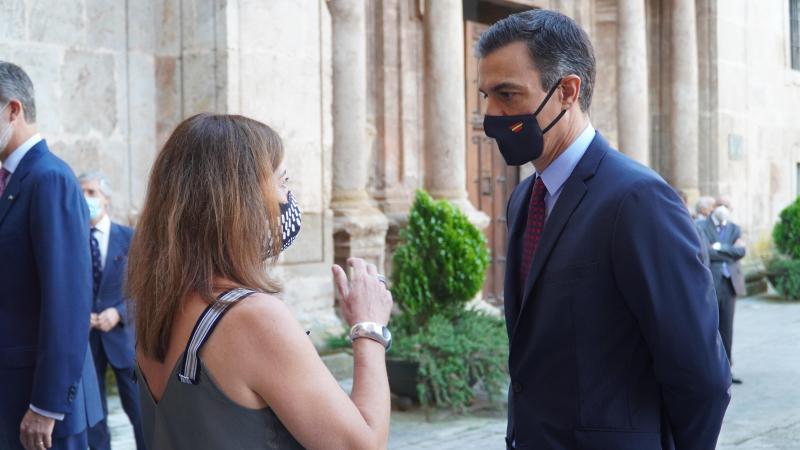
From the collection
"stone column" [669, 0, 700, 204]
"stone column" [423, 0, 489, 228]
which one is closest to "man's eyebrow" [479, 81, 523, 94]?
"stone column" [423, 0, 489, 228]

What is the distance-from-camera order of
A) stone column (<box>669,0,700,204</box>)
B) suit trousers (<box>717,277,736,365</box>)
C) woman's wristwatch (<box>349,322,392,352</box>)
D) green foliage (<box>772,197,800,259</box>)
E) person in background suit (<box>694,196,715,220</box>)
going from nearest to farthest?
woman's wristwatch (<box>349,322,392,352</box>) < suit trousers (<box>717,277,736,365</box>) < person in background suit (<box>694,196,715,220</box>) < stone column (<box>669,0,700,204</box>) < green foliage (<box>772,197,800,259</box>)

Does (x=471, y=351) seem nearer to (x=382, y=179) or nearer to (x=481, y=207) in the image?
(x=382, y=179)

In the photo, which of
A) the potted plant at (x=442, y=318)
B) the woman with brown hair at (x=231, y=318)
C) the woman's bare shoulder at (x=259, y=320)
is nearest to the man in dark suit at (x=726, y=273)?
the potted plant at (x=442, y=318)

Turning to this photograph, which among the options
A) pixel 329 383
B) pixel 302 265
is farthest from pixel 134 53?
pixel 329 383

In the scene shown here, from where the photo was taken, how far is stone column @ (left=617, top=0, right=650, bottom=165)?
46.3 ft

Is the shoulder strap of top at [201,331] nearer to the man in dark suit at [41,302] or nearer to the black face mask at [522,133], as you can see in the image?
the black face mask at [522,133]

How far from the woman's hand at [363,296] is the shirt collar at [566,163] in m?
0.58

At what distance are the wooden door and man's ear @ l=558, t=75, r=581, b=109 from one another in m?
9.64

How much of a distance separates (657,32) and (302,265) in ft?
30.1

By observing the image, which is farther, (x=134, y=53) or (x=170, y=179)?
(x=134, y=53)

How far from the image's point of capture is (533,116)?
2652 mm

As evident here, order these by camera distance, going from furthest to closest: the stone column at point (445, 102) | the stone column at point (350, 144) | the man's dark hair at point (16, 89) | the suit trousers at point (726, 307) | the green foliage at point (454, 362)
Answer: the stone column at point (445, 102), the stone column at point (350, 144), the suit trousers at point (726, 307), the green foliage at point (454, 362), the man's dark hair at point (16, 89)

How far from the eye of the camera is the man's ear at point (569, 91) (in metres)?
2.63

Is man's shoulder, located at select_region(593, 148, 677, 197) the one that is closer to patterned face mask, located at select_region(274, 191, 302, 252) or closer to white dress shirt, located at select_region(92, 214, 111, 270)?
patterned face mask, located at select_region(274, 191, 302, 252)
